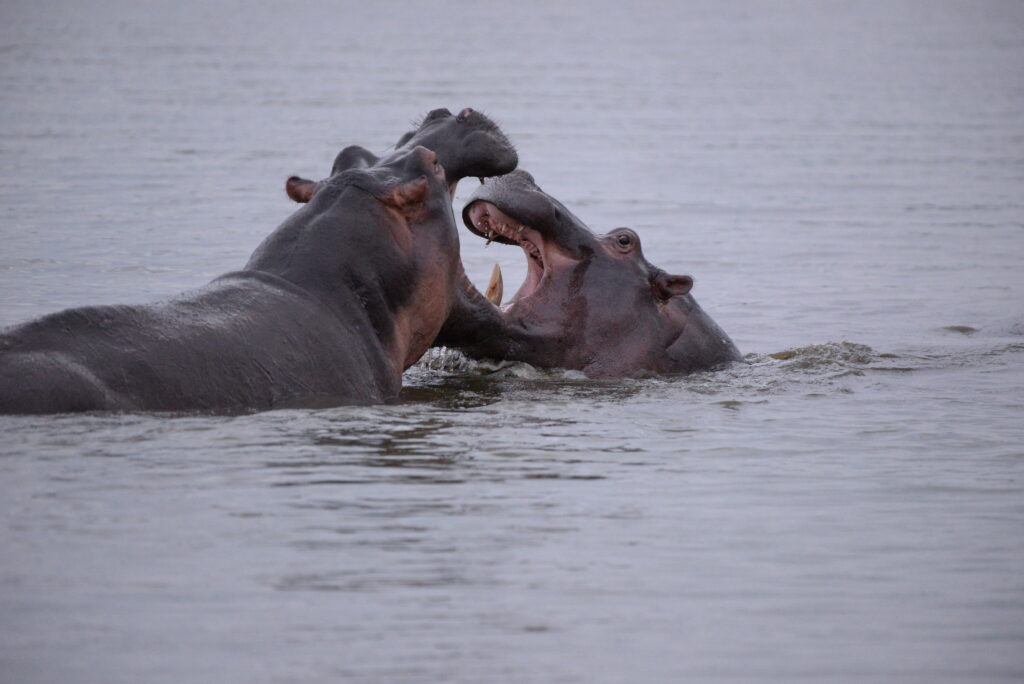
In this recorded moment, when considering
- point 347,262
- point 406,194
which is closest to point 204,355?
point 347,262

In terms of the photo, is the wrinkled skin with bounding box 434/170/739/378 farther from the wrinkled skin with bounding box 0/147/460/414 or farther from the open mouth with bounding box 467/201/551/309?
the wrinkled skin with bounding box 0/147/460/414

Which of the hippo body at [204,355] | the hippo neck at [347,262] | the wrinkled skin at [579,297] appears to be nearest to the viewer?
the hippo body at [204,355]

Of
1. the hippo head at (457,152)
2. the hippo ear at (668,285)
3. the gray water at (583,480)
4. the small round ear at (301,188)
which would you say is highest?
the hippo head at (457,152)

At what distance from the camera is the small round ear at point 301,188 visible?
774 centimetres

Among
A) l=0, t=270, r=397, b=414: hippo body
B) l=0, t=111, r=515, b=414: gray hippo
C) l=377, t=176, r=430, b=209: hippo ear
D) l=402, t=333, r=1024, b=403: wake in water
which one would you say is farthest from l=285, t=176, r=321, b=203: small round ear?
l=402, t=333, r=1024, b=403: wake in water

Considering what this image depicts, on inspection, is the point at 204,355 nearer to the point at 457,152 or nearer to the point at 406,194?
the point at 406,194

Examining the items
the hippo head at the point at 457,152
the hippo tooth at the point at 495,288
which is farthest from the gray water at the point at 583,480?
the hippo head at the point at 457,152

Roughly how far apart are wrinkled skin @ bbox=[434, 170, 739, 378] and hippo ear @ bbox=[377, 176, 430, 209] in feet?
4.39

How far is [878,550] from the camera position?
5523mm

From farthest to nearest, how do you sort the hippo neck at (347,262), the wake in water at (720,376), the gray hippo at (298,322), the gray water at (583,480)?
the wake in water at (720,376)
the hippo neck at (347,262)
the gray hippo at (298,322)
the gray water at (583,480)

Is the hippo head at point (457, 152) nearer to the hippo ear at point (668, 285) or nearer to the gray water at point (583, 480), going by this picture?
the gray water at point (583, 480)

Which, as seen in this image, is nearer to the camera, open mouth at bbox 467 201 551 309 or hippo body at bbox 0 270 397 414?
hippo body at bbox 0 270 397 414

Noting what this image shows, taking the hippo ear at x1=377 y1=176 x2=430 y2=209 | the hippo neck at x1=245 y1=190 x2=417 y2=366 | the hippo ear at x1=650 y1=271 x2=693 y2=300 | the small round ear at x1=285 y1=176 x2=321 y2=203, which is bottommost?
the hippo ear at x1=650 y1=271 x2=693 y2=300

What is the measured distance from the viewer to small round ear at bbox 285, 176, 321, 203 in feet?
25.4
